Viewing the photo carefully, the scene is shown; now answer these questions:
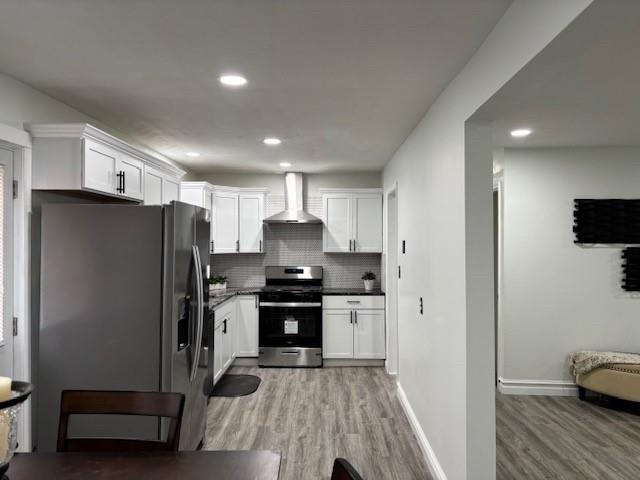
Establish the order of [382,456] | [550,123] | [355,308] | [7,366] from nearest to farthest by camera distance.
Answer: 1. [7,366]
2. [382,456]
3. [550,123]
4. [355,308]

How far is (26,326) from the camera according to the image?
8.51 ft

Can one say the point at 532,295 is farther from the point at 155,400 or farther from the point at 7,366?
the point at 7,366

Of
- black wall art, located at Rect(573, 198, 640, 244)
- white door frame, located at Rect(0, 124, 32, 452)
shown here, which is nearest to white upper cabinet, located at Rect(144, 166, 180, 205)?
white door frame, located at Rect(0, 124, 32, 452)

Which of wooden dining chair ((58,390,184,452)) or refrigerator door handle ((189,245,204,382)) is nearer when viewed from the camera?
wooden dining chair ((58,390,184,452))

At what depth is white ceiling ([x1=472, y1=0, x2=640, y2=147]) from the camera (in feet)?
4.35

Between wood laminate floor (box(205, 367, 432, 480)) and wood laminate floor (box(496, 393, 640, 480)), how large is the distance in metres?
0.71

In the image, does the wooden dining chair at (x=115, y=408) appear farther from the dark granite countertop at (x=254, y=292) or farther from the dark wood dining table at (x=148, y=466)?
the dark granite countertop at (x=254, y=292)

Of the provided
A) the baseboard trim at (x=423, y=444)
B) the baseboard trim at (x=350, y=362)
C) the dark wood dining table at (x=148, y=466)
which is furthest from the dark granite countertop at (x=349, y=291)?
the dark wood dining table at (x=148, y=466)

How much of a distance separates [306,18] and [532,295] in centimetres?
362

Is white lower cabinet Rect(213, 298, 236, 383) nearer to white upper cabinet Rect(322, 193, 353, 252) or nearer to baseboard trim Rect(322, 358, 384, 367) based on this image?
baseboard trim Rect(322, 358, 384, 367)

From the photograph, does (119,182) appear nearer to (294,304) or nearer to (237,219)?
(237,219)

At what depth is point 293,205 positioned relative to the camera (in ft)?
18.8

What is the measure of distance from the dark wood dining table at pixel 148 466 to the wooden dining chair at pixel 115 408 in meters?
0.16

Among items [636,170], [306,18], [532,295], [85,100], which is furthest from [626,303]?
[85,100]
